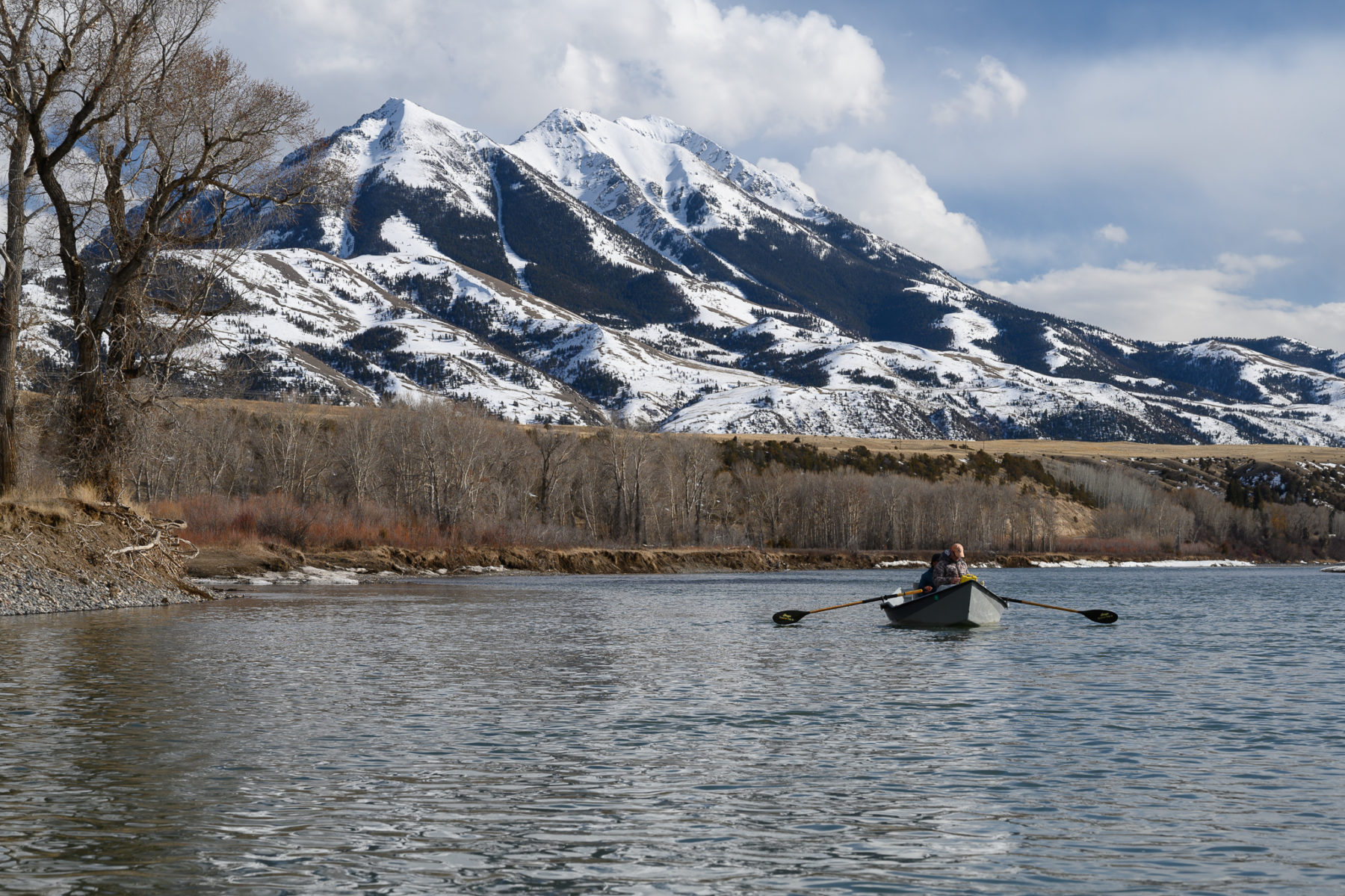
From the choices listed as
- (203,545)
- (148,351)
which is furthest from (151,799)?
(203,545)

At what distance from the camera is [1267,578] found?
3883 inches

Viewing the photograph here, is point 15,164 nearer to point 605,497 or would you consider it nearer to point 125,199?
point 125,199

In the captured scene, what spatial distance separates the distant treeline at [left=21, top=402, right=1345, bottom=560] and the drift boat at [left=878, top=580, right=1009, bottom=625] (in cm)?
5546

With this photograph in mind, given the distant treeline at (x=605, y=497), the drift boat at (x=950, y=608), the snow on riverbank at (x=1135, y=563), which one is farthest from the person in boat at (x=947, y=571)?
the snow on riverbank at (x=1135, y=563)

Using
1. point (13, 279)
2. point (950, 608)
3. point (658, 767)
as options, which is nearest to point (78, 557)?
point (13, 279)

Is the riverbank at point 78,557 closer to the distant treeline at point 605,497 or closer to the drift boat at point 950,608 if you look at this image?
the drift boat at point 950,608

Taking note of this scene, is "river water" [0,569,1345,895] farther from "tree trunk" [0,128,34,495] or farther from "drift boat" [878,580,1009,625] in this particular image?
"tree trunk" [0,128,34,495]

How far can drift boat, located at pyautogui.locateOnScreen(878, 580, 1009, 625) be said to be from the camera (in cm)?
3747

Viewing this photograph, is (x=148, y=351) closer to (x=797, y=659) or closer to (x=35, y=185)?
(x=35, y=185)

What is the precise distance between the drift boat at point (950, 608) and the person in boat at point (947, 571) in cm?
85

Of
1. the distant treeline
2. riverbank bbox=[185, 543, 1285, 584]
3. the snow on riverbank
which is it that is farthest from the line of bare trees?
the snow on riverbank

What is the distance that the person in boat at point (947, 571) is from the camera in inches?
1542

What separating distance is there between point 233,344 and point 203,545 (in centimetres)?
3930

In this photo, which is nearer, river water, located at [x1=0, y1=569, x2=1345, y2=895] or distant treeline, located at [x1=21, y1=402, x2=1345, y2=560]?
river water, located at [x1=0, y1=569, x2=1345, y2=895]
